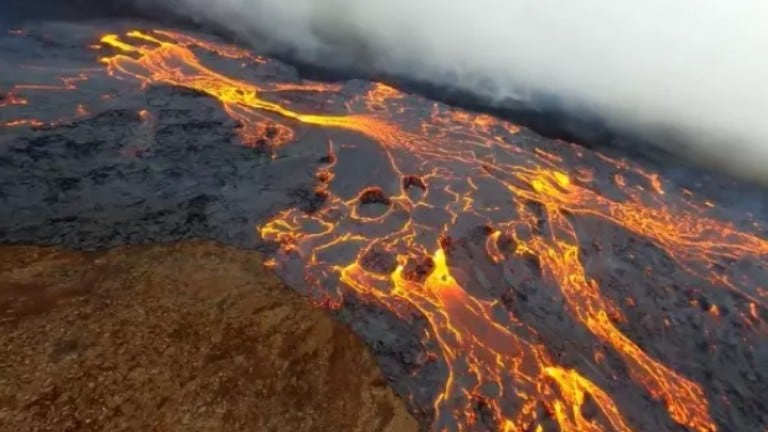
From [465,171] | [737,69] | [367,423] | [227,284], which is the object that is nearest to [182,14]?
[465,171]

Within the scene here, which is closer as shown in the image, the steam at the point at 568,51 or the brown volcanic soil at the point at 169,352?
the brown volcanic soil at the point at 169,352

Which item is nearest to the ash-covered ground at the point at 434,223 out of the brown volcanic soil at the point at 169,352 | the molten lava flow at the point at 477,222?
the molten lava flow at the point at 477,222

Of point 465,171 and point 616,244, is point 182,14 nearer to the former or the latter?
point 465,171

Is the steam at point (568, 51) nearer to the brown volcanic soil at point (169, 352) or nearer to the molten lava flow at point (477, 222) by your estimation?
the molten lava flow at point (477, 222)

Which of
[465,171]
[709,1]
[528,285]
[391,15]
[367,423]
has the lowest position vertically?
[367,423]

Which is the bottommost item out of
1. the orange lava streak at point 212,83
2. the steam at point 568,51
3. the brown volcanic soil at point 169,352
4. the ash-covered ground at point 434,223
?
the brown volcanic soil at point 169,352

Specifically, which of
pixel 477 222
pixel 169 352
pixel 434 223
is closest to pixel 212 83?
pixel 434 223
